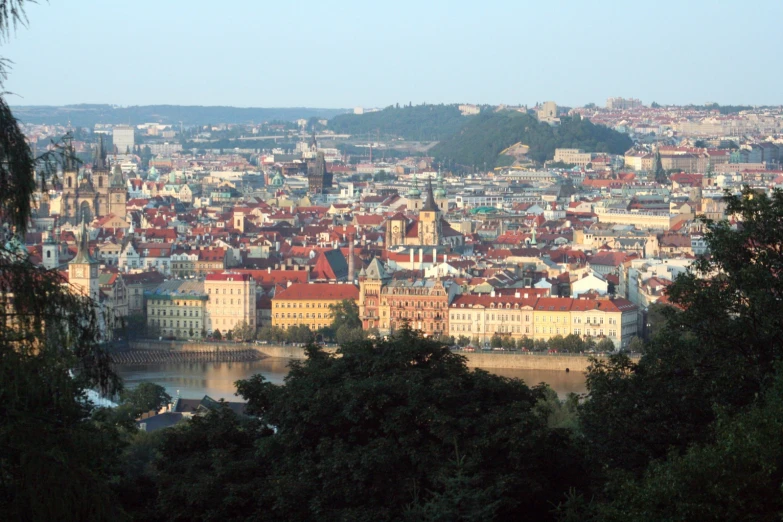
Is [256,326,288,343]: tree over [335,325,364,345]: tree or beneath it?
beneath

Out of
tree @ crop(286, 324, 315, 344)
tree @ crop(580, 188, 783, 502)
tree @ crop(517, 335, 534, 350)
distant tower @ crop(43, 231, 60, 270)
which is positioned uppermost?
tree @ crop(580, 188, 783, 502)

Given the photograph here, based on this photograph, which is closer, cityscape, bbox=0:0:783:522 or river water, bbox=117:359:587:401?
cityscape, bbox=0:0:783:522

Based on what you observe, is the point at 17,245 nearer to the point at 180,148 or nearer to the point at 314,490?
the point at 314,490

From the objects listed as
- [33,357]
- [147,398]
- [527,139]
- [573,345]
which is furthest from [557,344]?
[527,139]

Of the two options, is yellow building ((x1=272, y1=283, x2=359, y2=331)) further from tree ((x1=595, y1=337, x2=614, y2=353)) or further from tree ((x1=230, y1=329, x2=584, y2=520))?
tree ((x1=230, y1=329, x2=584, y2=520))

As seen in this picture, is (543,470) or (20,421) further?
(543,470)

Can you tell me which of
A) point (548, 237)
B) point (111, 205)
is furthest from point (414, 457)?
point (111, 205)

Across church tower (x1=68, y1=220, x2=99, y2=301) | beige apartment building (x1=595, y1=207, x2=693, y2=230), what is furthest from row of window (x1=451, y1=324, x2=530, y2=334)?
beige apartment building (x1=595, y1=207, x2=693, y2=230)
